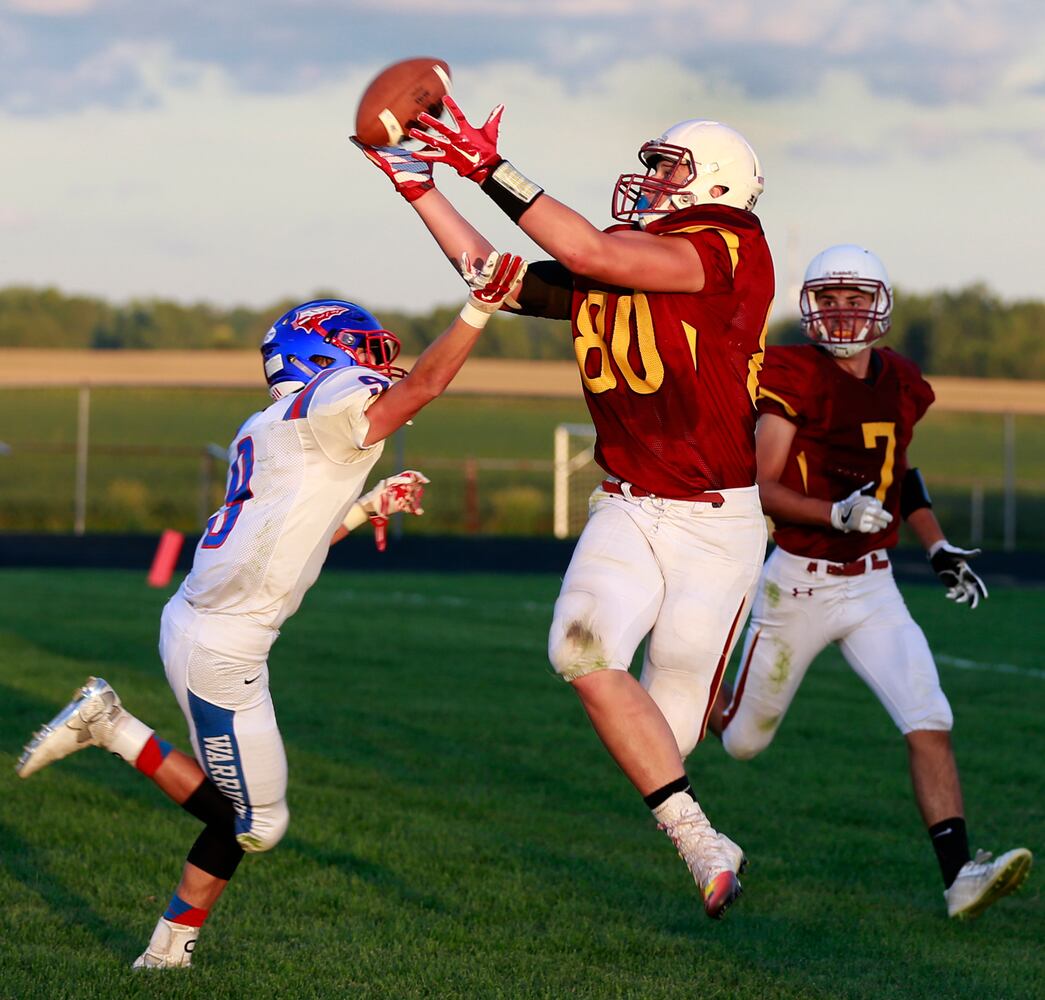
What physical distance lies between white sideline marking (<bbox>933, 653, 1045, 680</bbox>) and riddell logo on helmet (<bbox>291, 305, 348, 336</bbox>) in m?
8.10

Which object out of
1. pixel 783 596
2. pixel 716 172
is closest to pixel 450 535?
pixel 783 596

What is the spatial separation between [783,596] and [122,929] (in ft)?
9.19

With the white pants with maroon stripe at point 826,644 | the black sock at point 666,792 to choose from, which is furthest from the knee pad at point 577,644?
the white pants with maroon stripe at point 826,644

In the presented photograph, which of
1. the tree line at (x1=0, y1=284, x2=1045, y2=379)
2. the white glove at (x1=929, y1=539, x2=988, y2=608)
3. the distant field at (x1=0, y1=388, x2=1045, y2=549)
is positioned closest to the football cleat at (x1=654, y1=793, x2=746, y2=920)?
the white glove at (x1=929, y1=539, x2=988, y2=608)

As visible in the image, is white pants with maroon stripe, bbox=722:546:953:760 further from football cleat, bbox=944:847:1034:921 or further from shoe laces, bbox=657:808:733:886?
shoe laces, bbox=657:808:733:886

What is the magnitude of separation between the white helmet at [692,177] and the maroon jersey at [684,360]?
0.10m

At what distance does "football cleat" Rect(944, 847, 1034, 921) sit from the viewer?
5.34m

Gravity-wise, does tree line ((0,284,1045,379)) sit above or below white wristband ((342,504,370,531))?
above

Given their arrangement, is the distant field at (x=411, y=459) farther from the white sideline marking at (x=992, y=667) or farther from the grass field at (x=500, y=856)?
the grass field at (x=500, y=856)

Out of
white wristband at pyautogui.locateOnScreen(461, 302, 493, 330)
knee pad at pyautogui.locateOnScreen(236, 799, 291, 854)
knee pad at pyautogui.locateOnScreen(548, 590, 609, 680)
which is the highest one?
white wristband at pyautogui.locateOnScreen(461, 302, 493, 330)

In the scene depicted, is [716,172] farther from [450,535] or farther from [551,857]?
[450,535]

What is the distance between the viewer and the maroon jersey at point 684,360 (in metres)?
4.43

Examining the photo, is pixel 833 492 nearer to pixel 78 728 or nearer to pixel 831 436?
pixel 831 436

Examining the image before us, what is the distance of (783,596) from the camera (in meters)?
6.32
